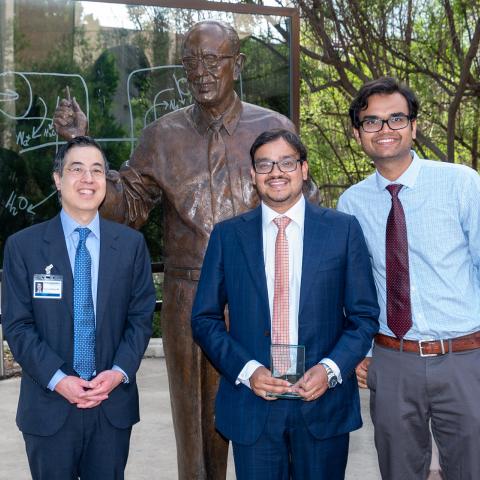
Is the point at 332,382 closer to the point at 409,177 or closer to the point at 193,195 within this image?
the point at 409,177

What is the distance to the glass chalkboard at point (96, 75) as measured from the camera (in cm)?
612

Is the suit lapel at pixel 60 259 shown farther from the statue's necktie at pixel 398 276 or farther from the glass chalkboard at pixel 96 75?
the glass chalkboard at pixel 96 75

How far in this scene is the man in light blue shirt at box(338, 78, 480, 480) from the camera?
10.8 feet

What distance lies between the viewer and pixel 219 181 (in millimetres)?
3814

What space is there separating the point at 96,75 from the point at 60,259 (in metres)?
3.32

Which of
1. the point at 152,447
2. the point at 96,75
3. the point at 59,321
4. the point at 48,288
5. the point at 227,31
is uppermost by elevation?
the point at 96,75

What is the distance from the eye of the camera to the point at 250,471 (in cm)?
308

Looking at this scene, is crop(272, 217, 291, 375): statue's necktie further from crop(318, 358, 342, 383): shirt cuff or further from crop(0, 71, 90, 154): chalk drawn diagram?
crop(0, 71, 90, 154): chalk drawn diagram

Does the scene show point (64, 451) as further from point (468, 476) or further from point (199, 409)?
point (468, 476)

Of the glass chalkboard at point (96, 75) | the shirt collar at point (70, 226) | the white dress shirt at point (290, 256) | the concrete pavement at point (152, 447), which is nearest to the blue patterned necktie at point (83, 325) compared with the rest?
the shirt collar at point (70, 226)

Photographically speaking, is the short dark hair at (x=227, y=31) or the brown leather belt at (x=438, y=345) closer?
the brown leather belt at (x=438, y=345)

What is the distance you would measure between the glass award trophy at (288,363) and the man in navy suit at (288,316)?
0.31 feet

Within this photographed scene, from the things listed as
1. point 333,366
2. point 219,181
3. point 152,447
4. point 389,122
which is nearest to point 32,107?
point 152,447

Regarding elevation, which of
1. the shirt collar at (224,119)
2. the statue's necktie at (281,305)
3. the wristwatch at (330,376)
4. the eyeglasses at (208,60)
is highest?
the eyeglasses at (208,60)
